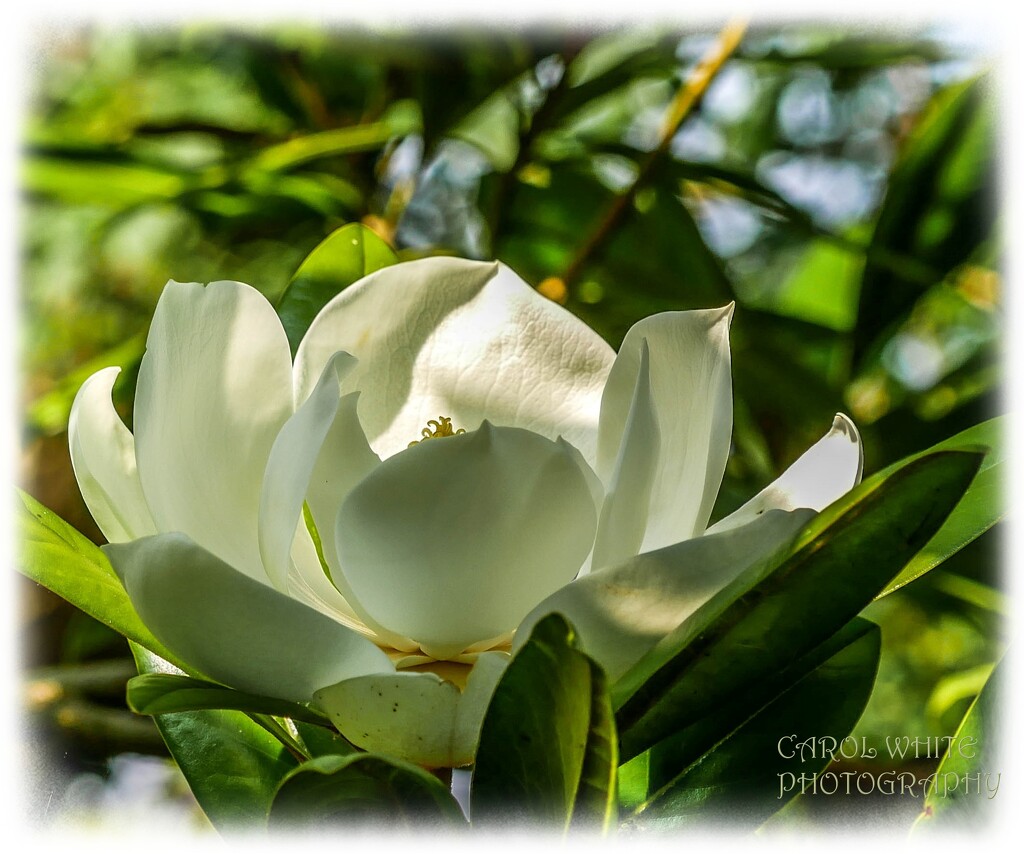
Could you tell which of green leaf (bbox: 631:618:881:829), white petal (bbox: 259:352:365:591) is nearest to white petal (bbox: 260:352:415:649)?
white petal (bbox: 259:352:365:591)

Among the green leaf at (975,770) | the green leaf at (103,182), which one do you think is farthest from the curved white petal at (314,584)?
the green leaf at (103,182)

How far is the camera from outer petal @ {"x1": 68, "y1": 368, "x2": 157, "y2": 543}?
0.34m

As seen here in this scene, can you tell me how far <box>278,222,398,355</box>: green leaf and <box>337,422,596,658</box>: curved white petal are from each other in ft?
0.59

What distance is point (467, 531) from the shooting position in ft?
0.96

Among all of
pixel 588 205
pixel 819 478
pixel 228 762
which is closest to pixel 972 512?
pixel 819 478

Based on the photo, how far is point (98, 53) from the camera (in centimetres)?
115

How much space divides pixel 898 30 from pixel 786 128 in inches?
15.0

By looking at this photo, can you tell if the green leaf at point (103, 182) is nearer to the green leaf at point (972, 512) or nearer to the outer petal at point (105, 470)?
the outer petal at point (105, 470)

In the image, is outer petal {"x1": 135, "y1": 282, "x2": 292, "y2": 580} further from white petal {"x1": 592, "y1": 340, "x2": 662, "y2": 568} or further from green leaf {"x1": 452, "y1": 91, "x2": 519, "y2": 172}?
green leaf {"x1": 452, "y1": 91, "x2": 519, "y2": 172}

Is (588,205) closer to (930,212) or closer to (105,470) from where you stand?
(930,212)

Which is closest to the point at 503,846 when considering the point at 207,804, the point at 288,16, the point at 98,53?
the point at 207,804

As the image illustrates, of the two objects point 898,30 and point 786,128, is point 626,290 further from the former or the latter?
point 786,128

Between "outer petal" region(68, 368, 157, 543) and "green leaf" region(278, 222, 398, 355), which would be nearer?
"outer petal" region(68, 368, 157, 543)

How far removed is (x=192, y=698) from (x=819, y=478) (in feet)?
0.76
